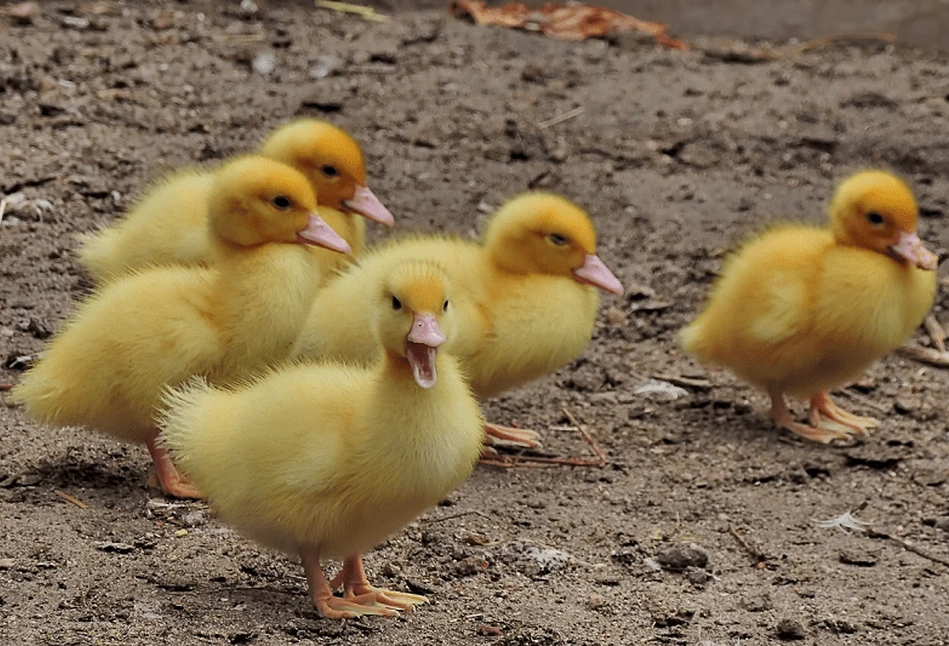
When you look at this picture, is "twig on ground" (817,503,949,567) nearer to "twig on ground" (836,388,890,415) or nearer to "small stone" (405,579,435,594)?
"twig on ground" (836,388,890,415)

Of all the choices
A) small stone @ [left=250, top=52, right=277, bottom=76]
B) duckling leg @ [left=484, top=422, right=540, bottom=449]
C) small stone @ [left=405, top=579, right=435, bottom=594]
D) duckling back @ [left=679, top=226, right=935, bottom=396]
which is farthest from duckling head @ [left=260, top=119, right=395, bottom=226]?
small stone @ [left=250, top=52, right=277, bottom=76]

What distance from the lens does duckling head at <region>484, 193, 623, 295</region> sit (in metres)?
5.27

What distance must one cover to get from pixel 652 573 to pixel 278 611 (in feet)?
4.00

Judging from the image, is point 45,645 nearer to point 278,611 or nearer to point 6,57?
point 278,611

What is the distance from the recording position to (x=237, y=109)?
7.73 m

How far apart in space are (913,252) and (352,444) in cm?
267

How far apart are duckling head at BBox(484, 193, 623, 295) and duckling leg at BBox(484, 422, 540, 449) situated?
614 millimetres

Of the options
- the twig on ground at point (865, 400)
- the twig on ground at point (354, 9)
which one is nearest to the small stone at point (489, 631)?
the twig on ground at point (865, 400)

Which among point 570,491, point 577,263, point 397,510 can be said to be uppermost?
point 577,263

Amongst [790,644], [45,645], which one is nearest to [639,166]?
[790,644]

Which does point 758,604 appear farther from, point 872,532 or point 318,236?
point 318,236

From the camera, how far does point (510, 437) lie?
5.54 meters

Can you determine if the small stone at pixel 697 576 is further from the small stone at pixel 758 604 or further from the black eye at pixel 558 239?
the black eye at pixel 558 239

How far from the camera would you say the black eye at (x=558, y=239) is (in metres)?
5.31
